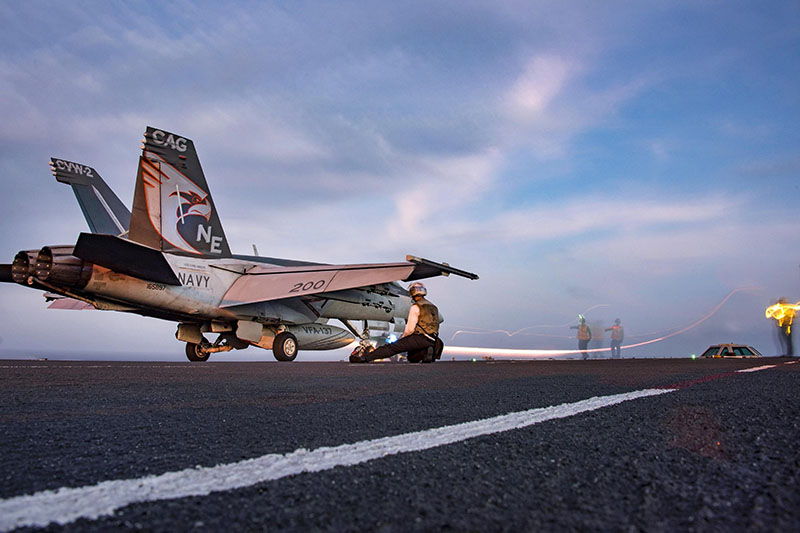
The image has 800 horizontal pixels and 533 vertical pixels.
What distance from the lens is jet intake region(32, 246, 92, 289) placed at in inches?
359

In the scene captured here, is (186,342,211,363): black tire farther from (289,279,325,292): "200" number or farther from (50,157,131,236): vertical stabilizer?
(289,279,325,292): "200" number

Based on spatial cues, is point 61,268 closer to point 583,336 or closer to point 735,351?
point 735,351

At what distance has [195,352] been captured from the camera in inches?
554

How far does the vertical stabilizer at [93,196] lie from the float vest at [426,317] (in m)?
8.24

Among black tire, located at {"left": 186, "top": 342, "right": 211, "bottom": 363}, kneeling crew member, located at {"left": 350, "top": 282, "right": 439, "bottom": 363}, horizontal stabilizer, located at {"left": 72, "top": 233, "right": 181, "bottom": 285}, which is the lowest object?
black tire, located at {"left": 186, "top": 342, "right": 211, "bottom": 363}

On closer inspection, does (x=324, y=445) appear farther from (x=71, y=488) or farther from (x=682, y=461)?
(x=682, y=461)

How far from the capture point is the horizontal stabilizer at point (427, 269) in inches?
475

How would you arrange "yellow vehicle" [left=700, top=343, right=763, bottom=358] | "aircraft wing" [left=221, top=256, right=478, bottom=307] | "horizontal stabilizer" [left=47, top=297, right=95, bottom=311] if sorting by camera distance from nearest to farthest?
"aircraft wing" [left=221, top=256, right=478, bottom=307] < "horizontal stabilizer" [left=47, top=297, right=95, bottom=311] < "yellow vehicle" [left=700, top=343, right=763, bottom=358]

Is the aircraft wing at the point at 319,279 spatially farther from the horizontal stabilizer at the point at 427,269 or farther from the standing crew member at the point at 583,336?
the standing crew member at the point at 583,336

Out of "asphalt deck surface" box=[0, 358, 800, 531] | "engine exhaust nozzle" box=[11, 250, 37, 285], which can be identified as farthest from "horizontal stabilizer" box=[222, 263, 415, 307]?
"asphalt deck surface" box=[0, 358, 800, 531]

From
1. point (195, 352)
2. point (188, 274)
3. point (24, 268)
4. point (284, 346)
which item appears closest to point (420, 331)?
point (284, 346)

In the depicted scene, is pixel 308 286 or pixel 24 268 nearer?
pixel 24 268

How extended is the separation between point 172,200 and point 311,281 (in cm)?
355

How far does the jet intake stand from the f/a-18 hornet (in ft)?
0.06
